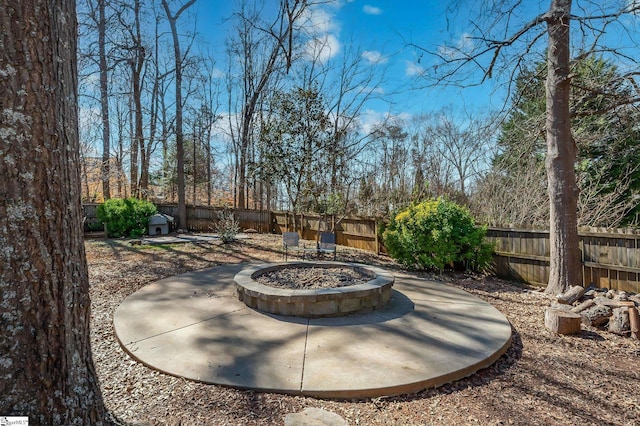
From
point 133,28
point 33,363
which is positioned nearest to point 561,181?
point 33,363

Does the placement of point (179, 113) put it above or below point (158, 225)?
above

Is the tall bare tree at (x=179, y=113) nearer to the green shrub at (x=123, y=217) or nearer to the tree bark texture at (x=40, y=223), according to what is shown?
the green shrub at (x=123, y=217)

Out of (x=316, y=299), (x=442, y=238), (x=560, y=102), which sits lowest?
(x=316, y=299)

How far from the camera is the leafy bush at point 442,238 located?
5.79m

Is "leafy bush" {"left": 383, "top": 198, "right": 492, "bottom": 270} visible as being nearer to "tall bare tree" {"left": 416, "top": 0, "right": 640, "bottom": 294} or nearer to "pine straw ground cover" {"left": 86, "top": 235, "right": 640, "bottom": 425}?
"tall bare tree" {"left": 416, "top": 0, "right": 640, "bottom": 294}

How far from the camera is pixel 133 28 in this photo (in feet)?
41.0

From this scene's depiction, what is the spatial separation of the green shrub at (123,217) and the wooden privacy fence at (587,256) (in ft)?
32.9

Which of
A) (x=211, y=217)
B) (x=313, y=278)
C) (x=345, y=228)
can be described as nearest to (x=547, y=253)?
(x=313, y=278)

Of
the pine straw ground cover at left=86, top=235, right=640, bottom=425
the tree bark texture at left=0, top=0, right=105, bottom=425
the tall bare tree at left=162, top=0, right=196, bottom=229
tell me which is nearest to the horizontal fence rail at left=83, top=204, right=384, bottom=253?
the tall bare tree at left=162, top=0, right=196, bottom=229

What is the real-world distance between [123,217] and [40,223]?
33.2ft

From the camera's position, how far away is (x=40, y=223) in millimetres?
1263

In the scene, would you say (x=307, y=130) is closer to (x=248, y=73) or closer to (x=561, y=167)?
(x=561, y=167)

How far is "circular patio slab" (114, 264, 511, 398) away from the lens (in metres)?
2.27

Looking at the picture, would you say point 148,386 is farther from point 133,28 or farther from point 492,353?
point 133,28
